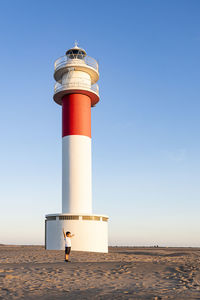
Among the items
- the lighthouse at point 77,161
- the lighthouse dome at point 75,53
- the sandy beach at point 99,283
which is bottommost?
the sandy beach at point 99,283

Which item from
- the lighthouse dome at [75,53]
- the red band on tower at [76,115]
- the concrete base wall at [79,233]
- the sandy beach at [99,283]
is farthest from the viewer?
the lighthouse dome at [75,53]

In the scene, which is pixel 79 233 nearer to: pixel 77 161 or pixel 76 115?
pixel 77 161

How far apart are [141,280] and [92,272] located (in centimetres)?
193

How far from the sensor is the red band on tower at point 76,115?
76.1 ft

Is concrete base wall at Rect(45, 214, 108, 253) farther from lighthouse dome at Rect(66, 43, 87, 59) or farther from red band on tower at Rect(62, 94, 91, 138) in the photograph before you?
lighthouse dome at Rect(66, 43, 87, 59)

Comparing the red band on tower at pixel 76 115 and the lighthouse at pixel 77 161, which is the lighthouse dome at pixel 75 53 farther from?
the red band on tower at pixel 76 115

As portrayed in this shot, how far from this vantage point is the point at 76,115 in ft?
76.6

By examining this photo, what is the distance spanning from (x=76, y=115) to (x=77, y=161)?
3.22 meters

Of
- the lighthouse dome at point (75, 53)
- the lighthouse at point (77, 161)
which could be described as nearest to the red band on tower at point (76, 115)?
the lighthouse at point (77, 161)

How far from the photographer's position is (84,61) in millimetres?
25047

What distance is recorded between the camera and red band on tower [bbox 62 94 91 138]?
23.2m

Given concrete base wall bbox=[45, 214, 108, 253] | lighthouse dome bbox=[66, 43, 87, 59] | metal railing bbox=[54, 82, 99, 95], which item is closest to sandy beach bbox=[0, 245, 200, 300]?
concrete base wall bbox=[45, 214, 108, 253]

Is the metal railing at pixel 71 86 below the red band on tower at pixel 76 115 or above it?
above

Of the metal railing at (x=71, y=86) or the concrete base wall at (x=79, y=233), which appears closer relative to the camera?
the concrete base wall at (x=79, y=233)
